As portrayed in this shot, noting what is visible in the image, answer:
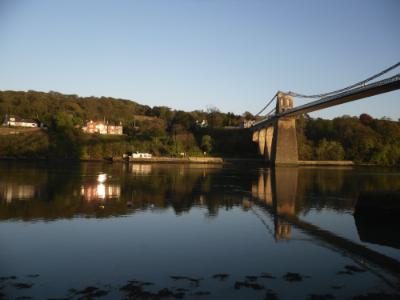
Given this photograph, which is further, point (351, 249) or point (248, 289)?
point (351, 249)

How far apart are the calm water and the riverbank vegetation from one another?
140 ft

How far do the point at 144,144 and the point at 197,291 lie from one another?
57.2 meters

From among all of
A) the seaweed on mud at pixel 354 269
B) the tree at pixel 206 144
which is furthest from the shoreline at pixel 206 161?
the seaweed on mud at pixel 354 269

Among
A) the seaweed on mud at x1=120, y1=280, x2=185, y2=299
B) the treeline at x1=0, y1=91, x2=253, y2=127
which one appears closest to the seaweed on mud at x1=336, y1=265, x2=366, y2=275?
the seaweed on mud at x1=120, y1=280, x2=185, y2=299

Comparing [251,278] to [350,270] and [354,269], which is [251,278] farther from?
[354,269]

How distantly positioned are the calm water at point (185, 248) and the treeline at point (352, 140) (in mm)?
43840

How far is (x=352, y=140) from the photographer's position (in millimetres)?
62938

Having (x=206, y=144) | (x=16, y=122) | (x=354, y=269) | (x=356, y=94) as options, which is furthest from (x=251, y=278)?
(x=16, y=122)

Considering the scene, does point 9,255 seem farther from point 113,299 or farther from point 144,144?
point 144,144

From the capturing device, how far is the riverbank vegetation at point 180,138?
60.4 m

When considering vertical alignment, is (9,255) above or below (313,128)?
below

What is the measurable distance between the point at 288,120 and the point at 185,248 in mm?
45124

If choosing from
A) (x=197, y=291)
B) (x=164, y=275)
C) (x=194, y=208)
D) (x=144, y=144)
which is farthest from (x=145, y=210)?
(x=144, y=144)

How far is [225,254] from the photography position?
32.6 ft
